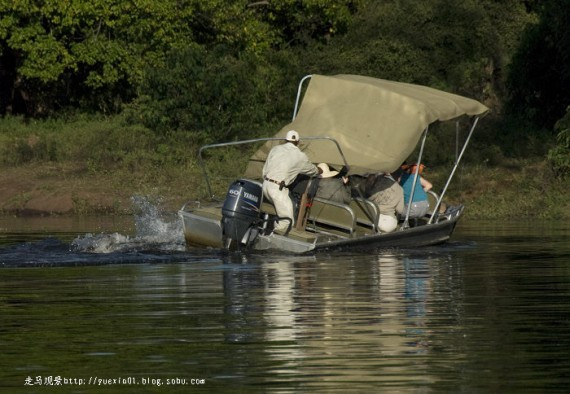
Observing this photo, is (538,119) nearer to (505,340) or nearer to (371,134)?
(371,134)

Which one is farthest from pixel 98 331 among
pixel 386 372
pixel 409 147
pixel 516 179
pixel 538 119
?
pixel 538 119

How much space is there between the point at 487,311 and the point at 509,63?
87.8ft

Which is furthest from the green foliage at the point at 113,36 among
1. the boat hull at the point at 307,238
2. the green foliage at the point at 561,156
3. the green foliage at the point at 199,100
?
the boat hull at the point at 307,238

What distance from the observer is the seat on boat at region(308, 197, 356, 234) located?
19719 mm

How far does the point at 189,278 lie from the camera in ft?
53.8

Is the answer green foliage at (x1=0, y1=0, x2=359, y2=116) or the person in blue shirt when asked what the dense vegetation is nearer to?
green foliage at (x1=0, y1=0, x2=359, y2=116)

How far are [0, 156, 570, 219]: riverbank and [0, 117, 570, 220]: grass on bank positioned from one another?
0.02 m

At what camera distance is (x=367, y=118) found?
2072 cm

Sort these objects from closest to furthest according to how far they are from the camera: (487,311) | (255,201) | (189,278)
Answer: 1. (487,311)
2. (189,278)
3. (255,201)

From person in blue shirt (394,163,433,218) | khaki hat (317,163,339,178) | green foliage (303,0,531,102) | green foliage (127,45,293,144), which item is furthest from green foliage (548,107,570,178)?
khaki hat (317,163,339,178)

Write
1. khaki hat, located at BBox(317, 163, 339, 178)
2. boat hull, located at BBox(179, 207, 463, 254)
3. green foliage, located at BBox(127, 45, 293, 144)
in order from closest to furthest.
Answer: boat hull, located at BBox(179, 207, 463, 254)
khaki hat, located at BBox(317, 163, 339, 178)
green foliage, located at BBox(127, 45, 293, 144)

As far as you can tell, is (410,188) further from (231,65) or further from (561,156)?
(231,65)

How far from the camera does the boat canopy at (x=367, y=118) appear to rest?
20250mm

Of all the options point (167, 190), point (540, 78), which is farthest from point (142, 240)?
point (540, 78)
